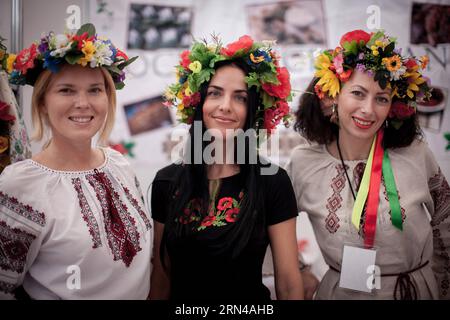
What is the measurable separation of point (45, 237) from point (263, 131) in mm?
1242

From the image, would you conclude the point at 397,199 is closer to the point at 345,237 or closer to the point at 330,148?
the point at 345,237

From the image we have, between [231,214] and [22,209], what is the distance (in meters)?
0.96

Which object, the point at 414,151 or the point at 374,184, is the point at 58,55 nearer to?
the point at 374,184

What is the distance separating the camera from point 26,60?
1.67 m

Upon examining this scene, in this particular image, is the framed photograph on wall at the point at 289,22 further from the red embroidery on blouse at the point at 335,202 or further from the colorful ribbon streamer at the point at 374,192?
the red embroidery on blouse at the point at 335,202

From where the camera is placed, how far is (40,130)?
1.73 metres

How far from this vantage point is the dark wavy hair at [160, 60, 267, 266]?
1.93 metres

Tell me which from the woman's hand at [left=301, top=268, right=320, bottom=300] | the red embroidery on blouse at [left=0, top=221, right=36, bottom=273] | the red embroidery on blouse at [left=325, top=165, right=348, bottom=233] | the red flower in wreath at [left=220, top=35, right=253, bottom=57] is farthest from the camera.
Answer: the woman's hand at [left=301, top=268, right=320, bottom=300]

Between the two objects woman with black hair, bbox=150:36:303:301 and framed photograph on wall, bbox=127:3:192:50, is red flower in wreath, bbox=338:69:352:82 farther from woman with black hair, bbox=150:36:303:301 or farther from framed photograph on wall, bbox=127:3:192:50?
framed photograph on wall, bbox=127:3:192:50

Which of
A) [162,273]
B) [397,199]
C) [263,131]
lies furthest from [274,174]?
[162,273]

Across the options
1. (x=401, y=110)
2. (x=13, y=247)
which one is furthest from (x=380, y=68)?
(x=13, y=247)

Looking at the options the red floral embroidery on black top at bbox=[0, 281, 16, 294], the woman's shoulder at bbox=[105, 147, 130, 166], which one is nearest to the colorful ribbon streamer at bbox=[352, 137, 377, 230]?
the woman's shoulder at bbox=[105, 147, 130, 166]

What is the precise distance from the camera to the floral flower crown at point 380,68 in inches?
81.7
